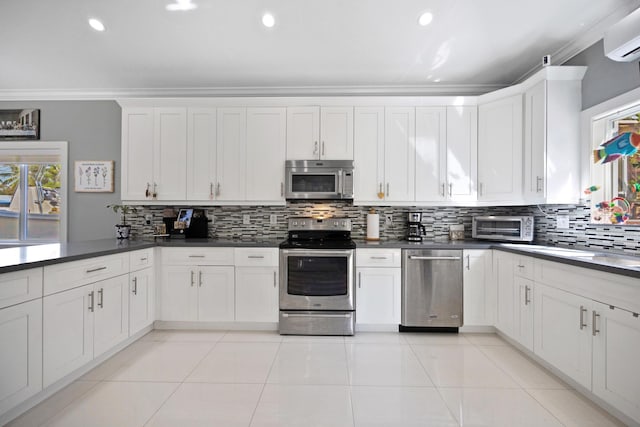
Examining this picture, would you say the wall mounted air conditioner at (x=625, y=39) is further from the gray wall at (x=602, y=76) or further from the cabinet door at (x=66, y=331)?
the cabinet door at (x=66, y=331)

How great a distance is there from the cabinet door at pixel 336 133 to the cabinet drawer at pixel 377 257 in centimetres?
102

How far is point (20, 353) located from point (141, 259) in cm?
136

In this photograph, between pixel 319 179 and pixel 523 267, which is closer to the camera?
pixel 523 267

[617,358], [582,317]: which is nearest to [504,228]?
[582,317]

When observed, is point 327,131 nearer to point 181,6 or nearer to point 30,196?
point 181,6

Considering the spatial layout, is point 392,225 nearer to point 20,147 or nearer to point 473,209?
point 473,209

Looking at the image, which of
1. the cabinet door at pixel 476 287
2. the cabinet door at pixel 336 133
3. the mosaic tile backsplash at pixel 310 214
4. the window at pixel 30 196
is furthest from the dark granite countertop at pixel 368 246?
the window at pixel 30 196

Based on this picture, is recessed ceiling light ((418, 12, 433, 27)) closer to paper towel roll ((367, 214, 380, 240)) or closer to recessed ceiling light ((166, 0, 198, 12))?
recessed ceiling light ((166, 0, 198, 12))

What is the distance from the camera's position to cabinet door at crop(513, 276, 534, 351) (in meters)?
2.72

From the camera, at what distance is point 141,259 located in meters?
3.17

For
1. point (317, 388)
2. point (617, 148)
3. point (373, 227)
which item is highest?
point (617, 148)

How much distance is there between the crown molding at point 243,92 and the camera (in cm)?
390

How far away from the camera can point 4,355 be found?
1.76 metres

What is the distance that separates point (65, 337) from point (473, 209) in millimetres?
3907
